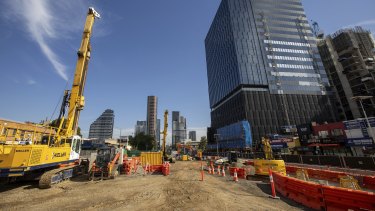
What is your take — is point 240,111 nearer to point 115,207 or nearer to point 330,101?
point 330,101

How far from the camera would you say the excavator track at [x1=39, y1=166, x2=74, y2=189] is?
40.9 feet

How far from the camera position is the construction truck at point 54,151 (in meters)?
11.0

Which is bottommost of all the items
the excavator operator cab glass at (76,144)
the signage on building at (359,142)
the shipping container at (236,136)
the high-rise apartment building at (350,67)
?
the signage on building at (359,142)

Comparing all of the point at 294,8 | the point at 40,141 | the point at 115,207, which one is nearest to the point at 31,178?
the point at 40,141

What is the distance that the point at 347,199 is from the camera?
22.3ft

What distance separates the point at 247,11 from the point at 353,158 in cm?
8943

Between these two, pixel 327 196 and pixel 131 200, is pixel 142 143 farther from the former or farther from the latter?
pixel 327 196

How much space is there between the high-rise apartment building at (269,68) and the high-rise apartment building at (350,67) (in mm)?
7297

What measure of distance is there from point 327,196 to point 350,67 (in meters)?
98.6

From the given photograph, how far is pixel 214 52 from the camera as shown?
11494 centimetres

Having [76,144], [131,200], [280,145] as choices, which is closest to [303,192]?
[131,200]

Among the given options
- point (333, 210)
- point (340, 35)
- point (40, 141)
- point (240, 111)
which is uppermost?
point (340, 35)

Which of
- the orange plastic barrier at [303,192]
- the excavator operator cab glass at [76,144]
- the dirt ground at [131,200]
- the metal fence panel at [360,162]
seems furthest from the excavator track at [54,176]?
the metal fence panel at [360,162]

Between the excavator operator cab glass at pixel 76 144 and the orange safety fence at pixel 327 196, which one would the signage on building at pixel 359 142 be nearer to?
the orange safety fence at pixel 327 196
